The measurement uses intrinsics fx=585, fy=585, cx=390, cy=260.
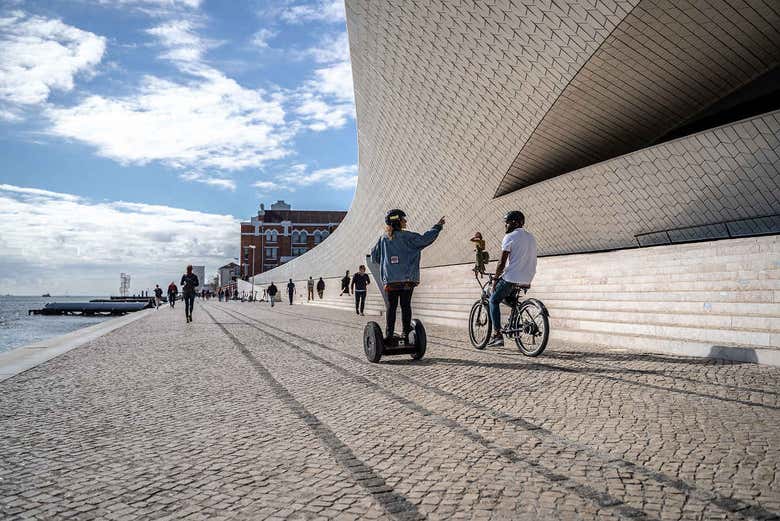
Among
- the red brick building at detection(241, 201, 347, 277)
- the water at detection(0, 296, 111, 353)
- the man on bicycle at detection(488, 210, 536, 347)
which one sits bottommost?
the water at detection(0, 296, 111, 353)

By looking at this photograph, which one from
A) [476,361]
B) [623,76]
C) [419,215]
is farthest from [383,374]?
[419,215]

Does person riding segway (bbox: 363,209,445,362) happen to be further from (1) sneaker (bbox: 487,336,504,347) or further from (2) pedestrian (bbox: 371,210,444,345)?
(1) sneaker (bbox: 487,336,504,347)

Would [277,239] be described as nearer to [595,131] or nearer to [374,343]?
[595,131]

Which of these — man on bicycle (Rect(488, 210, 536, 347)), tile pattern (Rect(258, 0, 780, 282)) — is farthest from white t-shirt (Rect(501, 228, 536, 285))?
tile pattern (Rect(258, 0, 780, 282))

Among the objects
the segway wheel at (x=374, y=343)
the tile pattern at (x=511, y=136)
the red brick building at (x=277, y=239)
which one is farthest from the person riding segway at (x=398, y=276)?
the red brick building at (x=277, y=239)

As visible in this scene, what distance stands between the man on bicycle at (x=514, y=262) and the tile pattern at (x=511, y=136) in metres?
7.74

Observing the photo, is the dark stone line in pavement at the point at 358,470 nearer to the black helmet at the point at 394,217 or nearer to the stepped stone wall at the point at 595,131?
the black helmet at the point at 394,217

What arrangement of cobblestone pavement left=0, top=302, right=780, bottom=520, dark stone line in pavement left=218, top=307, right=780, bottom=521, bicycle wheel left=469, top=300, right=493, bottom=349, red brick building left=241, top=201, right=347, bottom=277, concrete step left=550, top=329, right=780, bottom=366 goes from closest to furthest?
dark stone line in pavement left=218, top=307, right=780, bottom=521
cobblestone pavement left=0, top=302, right=780, bottom=520
concrete step left=550, top=329, right=780, bottom=366
bicycle wheel left=469, top=300, right=493, bottom=349
red brick building left=241, top=201, right=347, bottom=277

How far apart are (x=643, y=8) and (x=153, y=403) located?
12.2 metres

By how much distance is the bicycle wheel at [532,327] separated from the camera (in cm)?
652

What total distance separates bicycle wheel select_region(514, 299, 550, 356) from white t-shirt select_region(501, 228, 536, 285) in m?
0.30

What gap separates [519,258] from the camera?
6.85 m

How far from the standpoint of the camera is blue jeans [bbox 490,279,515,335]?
22.6 feet

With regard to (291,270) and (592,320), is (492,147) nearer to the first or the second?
(592,320)
